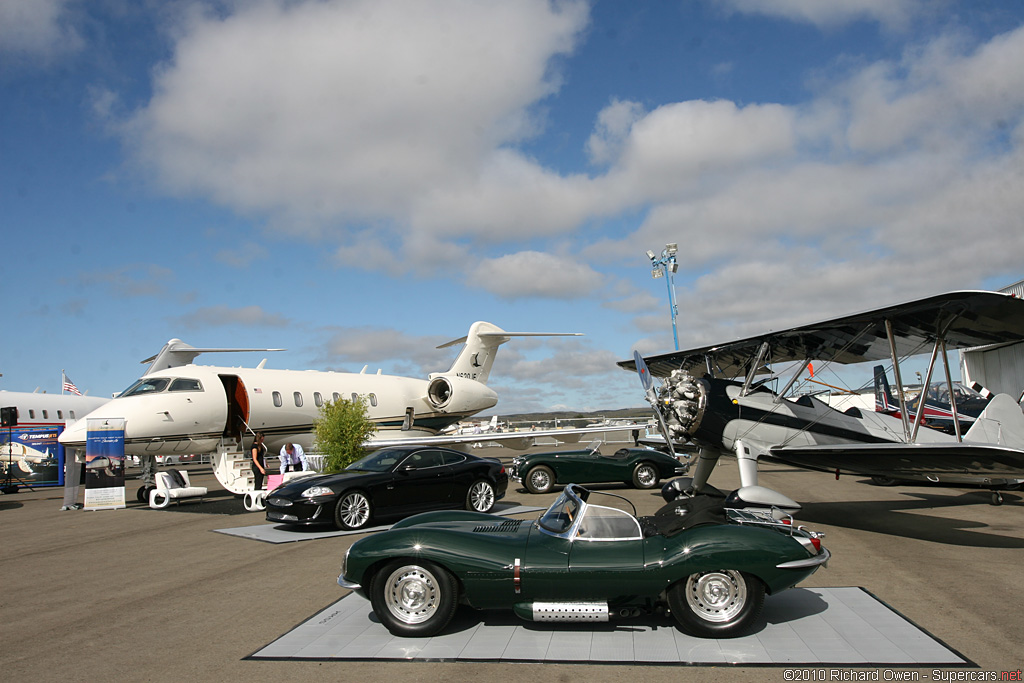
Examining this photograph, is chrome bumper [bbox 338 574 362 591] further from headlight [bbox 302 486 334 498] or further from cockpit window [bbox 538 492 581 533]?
headlight [bbox 302 486 334 498]

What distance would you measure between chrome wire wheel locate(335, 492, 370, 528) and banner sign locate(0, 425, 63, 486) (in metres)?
17.9

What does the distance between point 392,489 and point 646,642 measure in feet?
22.6

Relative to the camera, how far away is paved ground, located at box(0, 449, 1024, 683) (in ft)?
14.8

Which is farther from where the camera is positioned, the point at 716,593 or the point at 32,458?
the point at 32,458

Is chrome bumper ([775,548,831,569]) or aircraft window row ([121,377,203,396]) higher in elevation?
aircraft window row ([121,377,203,396])

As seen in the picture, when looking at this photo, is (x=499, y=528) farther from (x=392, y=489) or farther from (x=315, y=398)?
(x=315, y=398)

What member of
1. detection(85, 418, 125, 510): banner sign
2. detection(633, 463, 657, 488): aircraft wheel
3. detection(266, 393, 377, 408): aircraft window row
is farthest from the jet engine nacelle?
detection(85, 418, 125, 510): banner sign

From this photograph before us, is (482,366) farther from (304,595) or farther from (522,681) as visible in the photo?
(522,681)

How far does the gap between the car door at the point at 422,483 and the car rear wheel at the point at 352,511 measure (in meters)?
0.47

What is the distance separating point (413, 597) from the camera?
Answer: 520 cm

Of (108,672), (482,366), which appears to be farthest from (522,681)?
(482,366)

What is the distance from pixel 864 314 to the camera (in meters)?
10.1

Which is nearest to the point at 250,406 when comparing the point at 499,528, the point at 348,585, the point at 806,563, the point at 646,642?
the point at 348,585

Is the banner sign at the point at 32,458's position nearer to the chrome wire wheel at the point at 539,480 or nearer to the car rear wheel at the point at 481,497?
the chrome wire wheel at the point at 539,480
